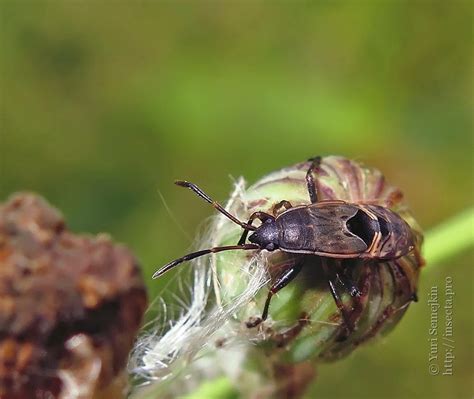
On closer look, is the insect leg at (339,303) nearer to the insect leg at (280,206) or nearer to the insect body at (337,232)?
the insect body at (337,232)

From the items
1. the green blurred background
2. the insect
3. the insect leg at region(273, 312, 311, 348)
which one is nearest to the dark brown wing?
the insect

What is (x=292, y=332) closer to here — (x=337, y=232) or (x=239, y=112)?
(x=337, y=232)

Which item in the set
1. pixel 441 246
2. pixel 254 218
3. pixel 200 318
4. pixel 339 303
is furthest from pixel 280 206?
pixel 441 246

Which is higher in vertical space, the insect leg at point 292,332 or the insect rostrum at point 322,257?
the insect rostrum at point 322,257

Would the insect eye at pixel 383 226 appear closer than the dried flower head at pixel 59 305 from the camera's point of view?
No

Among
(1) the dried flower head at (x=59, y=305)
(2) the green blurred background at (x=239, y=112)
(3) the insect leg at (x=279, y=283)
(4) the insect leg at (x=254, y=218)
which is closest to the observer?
(1) the dried flower head at (x=59, y=305)

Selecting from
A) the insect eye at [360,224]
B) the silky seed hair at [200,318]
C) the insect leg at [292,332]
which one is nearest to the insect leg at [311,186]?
the insect eye at [360,224]

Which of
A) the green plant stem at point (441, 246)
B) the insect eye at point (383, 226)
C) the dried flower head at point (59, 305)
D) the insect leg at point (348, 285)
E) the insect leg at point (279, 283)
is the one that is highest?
the dried flower head at point (59, 305)

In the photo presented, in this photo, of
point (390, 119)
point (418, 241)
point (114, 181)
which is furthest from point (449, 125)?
point (418, 241)
